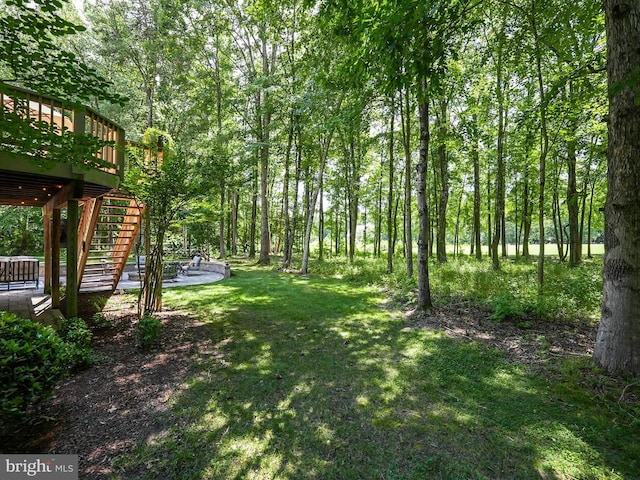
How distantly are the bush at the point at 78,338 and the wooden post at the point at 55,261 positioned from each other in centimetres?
197

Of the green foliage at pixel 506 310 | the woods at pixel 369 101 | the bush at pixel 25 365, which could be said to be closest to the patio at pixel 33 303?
the woods at pixel 369 101

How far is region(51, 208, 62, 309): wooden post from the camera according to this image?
20.6 ft

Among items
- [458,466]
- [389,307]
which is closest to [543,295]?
[389,307]

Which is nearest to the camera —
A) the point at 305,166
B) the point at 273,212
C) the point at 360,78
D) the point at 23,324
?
the point at 23,324

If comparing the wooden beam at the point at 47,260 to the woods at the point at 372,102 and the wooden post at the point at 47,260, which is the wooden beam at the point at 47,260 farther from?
the woods at the point at 372,102

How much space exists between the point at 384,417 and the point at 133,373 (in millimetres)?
A: 3310

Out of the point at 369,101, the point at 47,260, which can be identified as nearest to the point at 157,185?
the point at 369,101

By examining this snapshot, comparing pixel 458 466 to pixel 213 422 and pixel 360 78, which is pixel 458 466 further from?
pixel 360 78

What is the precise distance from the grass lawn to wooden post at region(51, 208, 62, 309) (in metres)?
4.08

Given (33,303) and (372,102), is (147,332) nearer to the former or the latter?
(33,303)

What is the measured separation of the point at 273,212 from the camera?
3027 centimetres

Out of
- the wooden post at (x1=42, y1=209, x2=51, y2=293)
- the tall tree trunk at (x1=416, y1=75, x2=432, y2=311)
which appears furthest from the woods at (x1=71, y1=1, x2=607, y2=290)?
the wooden post at (x1=42, y1=209, x2=51, y2=293)

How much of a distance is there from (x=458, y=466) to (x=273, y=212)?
28956 millimetres

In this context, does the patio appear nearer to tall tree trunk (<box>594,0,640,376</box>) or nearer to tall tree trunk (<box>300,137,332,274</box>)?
tall tree trunk (<box>300,137,332,274</box>)
